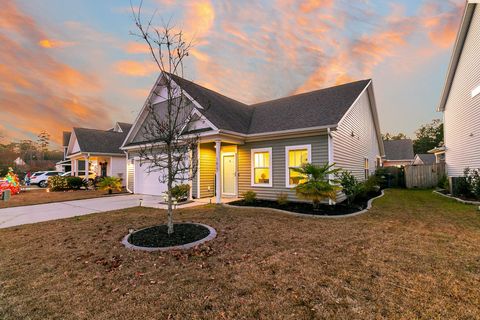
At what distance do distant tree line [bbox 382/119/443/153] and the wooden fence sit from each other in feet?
124

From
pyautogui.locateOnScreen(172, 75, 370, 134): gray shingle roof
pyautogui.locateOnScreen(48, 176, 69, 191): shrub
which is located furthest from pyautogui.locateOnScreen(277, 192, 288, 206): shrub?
pyautogui.locateOnScreen(48, 176, 69, 191): shrub

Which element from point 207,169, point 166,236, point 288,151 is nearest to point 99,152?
point 207,169

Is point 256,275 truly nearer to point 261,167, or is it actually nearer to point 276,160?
point 276,160

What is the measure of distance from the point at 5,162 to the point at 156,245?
4584cm

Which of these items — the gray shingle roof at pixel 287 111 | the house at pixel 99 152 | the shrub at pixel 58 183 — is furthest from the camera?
the house at pixel 99 152

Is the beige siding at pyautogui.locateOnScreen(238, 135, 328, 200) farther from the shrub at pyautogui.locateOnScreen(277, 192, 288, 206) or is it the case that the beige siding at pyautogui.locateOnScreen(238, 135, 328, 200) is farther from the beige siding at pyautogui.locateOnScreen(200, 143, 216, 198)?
the beige siding at pyautogui.locateOnScreen(200, 143, 216, 198)

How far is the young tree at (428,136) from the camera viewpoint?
1774 inches

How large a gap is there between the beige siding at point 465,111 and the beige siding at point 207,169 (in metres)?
12.9

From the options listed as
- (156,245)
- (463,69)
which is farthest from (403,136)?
(156,245)

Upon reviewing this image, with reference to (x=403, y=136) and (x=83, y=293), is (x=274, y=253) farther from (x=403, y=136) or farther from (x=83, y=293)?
(x=403, y=136)

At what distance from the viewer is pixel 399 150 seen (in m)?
35.2

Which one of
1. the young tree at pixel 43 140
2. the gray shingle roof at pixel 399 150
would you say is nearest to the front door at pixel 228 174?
the gray shingle roof at pixel 399 150

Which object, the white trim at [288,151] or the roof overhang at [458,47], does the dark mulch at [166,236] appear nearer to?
the white trim at [288,151]

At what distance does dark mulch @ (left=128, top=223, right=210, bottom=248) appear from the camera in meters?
4.43
